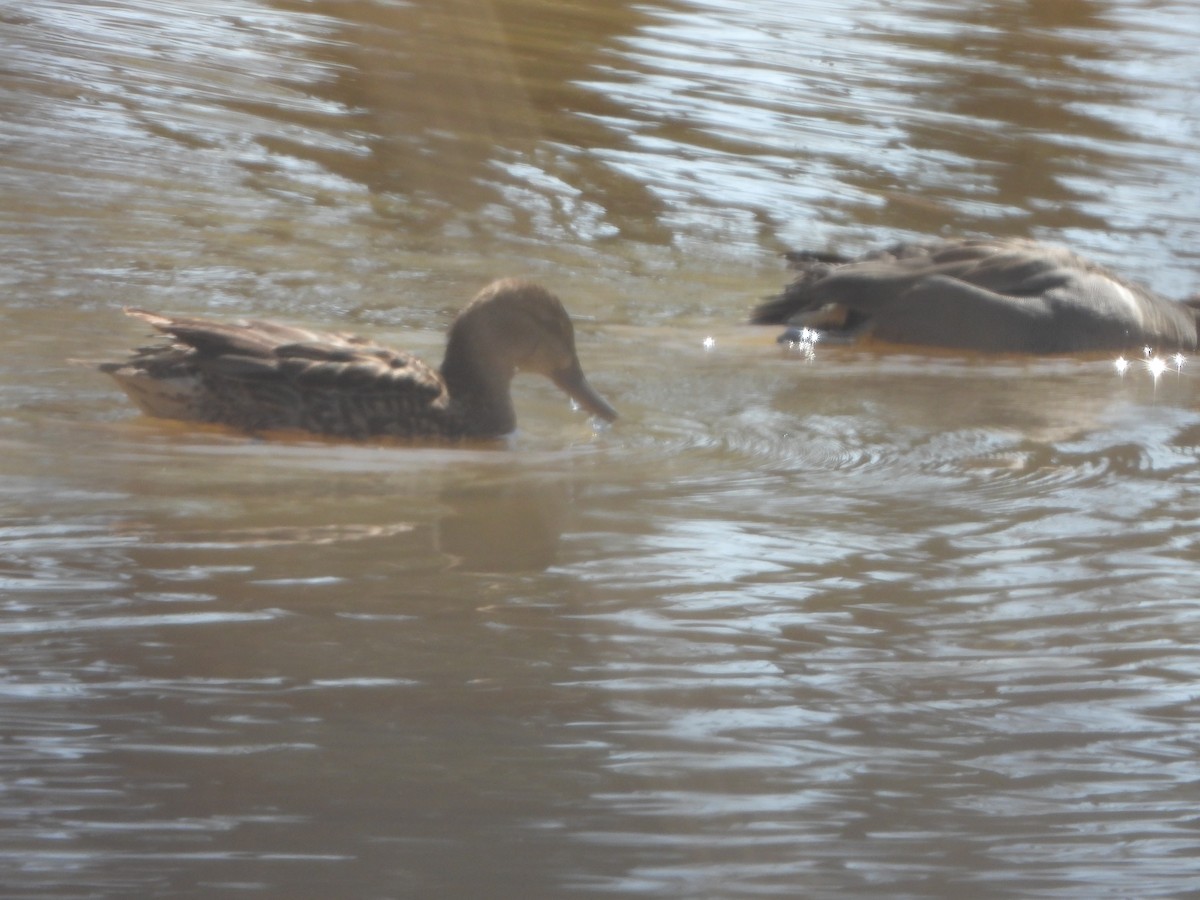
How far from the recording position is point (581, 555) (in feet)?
17.0

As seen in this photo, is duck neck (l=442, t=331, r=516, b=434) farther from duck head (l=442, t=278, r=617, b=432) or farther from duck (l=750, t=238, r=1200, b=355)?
duck (l=750, t=238, r=1200, b=355)

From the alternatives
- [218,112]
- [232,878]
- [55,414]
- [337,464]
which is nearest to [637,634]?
[232,878]

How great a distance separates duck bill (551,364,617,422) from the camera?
23.2 feet

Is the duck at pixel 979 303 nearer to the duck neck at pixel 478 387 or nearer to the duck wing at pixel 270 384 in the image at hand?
the duck neck at pixel 478 387

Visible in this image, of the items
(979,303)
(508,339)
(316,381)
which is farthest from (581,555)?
(979,303)

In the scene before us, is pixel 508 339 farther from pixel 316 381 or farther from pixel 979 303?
pixel 979 303

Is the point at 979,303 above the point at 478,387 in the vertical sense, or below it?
above

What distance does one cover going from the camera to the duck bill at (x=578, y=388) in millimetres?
7066

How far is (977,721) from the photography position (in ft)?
13.6

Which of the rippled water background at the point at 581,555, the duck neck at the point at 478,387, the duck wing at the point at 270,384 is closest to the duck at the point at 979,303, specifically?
the rippled water background at the point at 581,555

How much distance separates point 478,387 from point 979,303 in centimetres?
280

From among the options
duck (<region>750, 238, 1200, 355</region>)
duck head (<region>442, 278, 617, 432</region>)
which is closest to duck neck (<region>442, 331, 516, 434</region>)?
duck head (<region>442, 278, 617, 432</region>)

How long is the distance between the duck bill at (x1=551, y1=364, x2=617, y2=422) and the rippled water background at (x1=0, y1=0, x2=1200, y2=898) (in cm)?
9

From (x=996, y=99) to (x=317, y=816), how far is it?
12181mm
